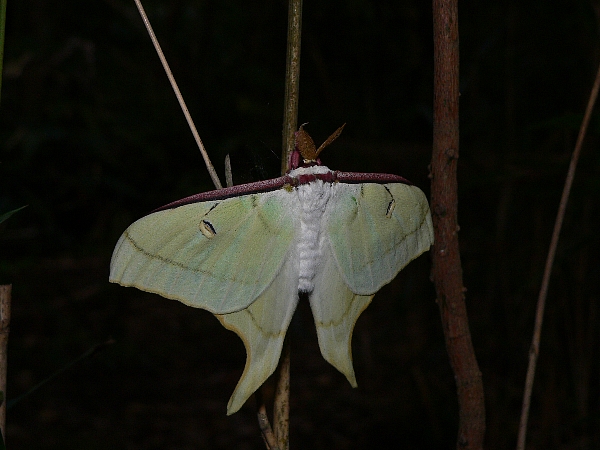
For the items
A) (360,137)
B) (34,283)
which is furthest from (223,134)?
(34,283)

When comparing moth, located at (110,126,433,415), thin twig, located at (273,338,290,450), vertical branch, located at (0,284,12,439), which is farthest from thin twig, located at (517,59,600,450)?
vertical branch, located at (0,284,12,439)

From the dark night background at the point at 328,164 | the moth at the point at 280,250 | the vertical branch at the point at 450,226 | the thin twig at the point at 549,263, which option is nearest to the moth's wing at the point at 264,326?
the moth at the point at 280,250

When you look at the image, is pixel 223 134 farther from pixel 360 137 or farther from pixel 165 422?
pixel 165 422

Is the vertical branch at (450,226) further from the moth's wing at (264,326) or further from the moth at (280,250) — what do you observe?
the moth's wing at (264,326)

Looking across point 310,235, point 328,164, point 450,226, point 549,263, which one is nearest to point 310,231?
point 310,235

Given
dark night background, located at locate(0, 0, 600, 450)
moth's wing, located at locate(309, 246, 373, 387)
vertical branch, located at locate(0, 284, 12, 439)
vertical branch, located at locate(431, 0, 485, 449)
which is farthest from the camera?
dark night background, located at locate(0, 0, 600, 450)

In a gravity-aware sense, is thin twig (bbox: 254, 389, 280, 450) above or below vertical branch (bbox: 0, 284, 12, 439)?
below

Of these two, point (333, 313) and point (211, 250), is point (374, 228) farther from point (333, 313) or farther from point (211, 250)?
point (211, 250)

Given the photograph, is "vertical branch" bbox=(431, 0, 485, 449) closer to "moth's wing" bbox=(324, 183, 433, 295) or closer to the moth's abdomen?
"moth's wing" bbox=(324, 183, 433, 295)
